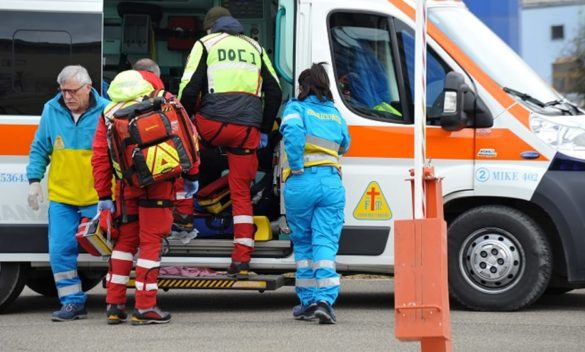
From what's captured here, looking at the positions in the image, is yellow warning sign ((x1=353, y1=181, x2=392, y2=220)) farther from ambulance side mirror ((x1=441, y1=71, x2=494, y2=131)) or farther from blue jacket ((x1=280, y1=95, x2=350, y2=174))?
ambulance side mirror ((x1=441, y1=71, x2=494, y2=131))

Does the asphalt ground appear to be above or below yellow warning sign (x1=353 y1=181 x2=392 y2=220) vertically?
below

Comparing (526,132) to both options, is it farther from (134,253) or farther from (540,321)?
(134,253)

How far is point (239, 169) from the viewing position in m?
9.71

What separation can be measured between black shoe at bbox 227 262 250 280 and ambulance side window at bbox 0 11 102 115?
5.77 feet

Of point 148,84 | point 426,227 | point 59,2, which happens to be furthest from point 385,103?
point 426,227

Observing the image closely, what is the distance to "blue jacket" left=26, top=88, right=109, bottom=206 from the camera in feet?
30.8

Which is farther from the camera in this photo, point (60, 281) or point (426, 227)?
point (60, 281)

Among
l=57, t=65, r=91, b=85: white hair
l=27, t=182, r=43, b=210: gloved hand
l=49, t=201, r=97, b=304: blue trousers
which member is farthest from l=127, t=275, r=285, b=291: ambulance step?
l=57, t=65, r=91, b=85: white hair

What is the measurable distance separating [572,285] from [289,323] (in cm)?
219

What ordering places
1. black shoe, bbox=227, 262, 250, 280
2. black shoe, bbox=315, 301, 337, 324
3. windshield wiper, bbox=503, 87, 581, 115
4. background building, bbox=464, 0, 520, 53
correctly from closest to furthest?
black shoe, bbox=315, 301, 337, 324 < black shoe, bbox=227, 262, 250, 280 < windshield wiper, bbox=503, 87, 581, 115 < background building, bbox=464, 0, 520, 53

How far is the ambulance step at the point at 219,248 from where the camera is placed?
9750 mm

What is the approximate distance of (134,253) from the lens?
30.4 ft

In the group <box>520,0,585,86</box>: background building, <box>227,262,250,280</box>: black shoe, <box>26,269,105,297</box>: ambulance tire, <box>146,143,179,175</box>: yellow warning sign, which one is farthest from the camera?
<box>520,0,585,86</box>: background building

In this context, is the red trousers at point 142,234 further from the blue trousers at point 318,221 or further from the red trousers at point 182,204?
the blue trousers at point 318,221
